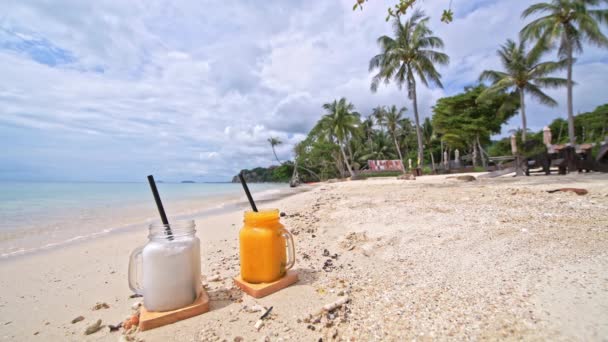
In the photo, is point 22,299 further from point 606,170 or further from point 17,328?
point 606,170

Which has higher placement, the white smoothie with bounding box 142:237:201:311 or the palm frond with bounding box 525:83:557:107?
the palm frond with bounding box 525:83:557:107

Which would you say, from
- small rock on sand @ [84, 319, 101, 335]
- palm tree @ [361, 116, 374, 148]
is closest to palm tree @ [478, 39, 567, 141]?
palm tree @ [361, 116, 374, 148]

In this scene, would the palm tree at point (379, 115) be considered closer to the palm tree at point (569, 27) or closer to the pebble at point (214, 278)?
the palm tree at point (569, 27)

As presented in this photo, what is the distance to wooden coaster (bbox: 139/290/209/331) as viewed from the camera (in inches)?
53.2

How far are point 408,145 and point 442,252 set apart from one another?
43122mm

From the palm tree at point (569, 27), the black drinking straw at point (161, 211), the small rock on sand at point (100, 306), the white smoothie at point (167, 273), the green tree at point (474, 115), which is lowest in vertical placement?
the small rock on sand at point (100, 306)

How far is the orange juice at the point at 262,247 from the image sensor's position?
5.43 ft

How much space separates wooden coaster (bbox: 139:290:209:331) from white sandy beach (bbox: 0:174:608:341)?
4 centimetres

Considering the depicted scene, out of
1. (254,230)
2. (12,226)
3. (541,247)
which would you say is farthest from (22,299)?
(12,226)

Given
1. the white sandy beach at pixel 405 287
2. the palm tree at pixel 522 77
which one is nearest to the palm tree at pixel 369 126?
the palm tree at pixel 522 77

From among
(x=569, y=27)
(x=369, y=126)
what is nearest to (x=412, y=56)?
(x=569, y=27)

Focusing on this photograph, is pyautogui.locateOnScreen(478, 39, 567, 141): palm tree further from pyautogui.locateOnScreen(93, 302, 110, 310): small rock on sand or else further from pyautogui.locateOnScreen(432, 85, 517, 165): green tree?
pyautogui.locateOnScreen(93, 302, 110, 310): small rock on sand

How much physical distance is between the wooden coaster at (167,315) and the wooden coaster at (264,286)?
0.28m

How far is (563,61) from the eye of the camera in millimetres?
18984
